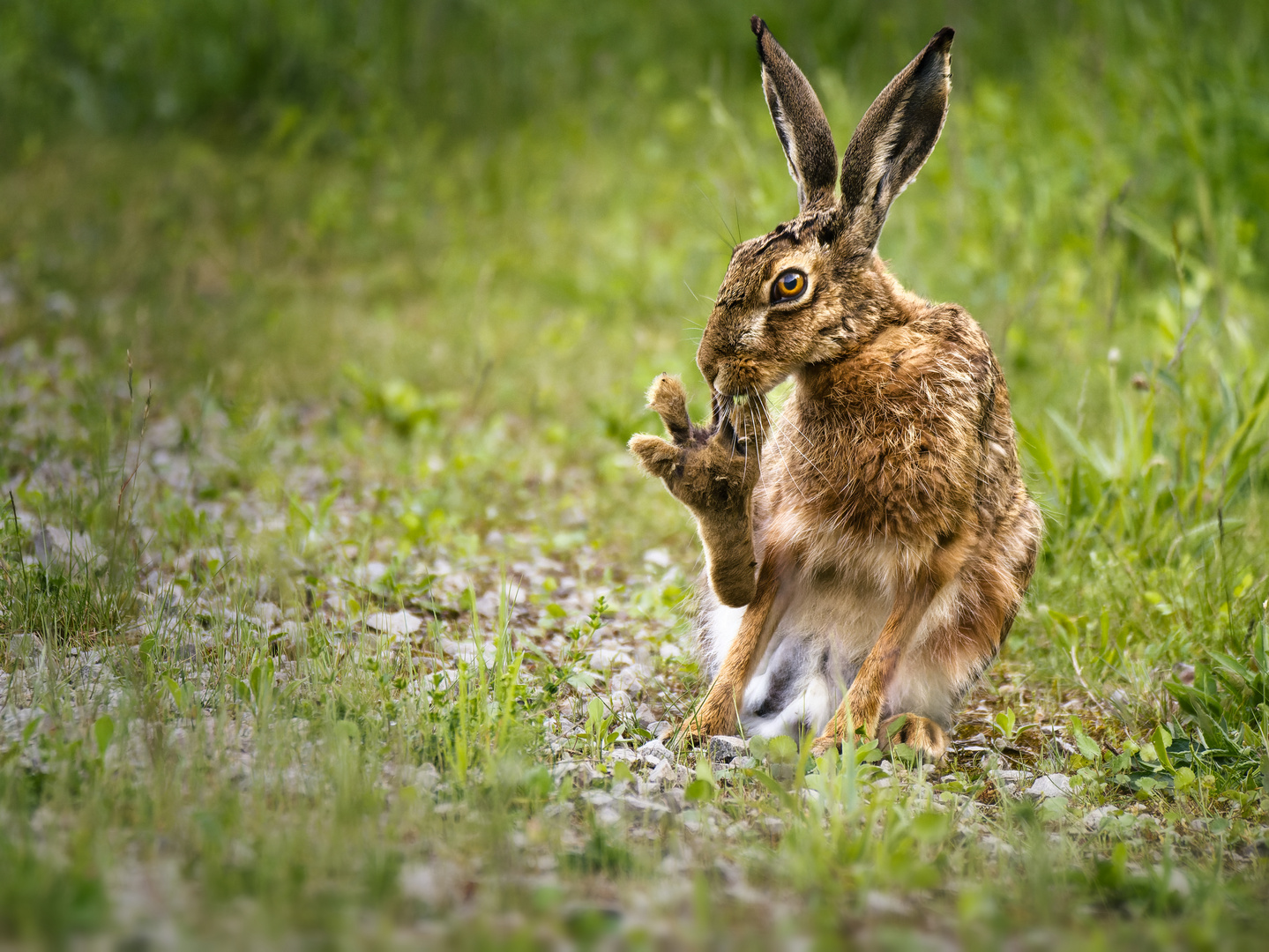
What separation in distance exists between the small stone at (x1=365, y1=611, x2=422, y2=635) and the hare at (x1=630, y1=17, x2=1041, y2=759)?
1.02 m

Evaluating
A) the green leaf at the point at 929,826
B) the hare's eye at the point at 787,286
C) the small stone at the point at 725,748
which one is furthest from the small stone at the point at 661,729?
the hare's eye at the point at 787,286

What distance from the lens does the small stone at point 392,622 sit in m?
3.64

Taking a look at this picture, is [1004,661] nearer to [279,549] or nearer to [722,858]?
[722,858]

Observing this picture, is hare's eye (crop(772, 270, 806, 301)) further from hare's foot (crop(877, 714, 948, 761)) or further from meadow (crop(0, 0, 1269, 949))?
hare's foot (crop(877, 714, 948, 761))

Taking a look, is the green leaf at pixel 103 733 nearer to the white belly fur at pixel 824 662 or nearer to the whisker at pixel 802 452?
the white belly fur at pixel 824 662

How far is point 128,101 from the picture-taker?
9539 millimetres

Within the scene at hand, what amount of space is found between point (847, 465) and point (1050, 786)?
1035 mm

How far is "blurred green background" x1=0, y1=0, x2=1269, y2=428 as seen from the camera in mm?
6434

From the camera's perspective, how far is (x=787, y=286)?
123 inches

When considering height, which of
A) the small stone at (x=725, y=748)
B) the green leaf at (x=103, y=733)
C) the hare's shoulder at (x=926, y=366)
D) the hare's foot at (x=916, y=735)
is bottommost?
the small stone at (x=725, y=748)

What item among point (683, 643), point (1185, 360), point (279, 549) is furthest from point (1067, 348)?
point (279, 549)

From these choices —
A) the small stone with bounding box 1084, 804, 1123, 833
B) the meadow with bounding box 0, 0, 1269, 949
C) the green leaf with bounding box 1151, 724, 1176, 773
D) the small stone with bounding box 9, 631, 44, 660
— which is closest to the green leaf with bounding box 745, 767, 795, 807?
the meadow with bounding box 0, 0, 1269, 949

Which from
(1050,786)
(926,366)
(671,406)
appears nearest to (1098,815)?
(1050,786)

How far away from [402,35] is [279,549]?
310 inches
